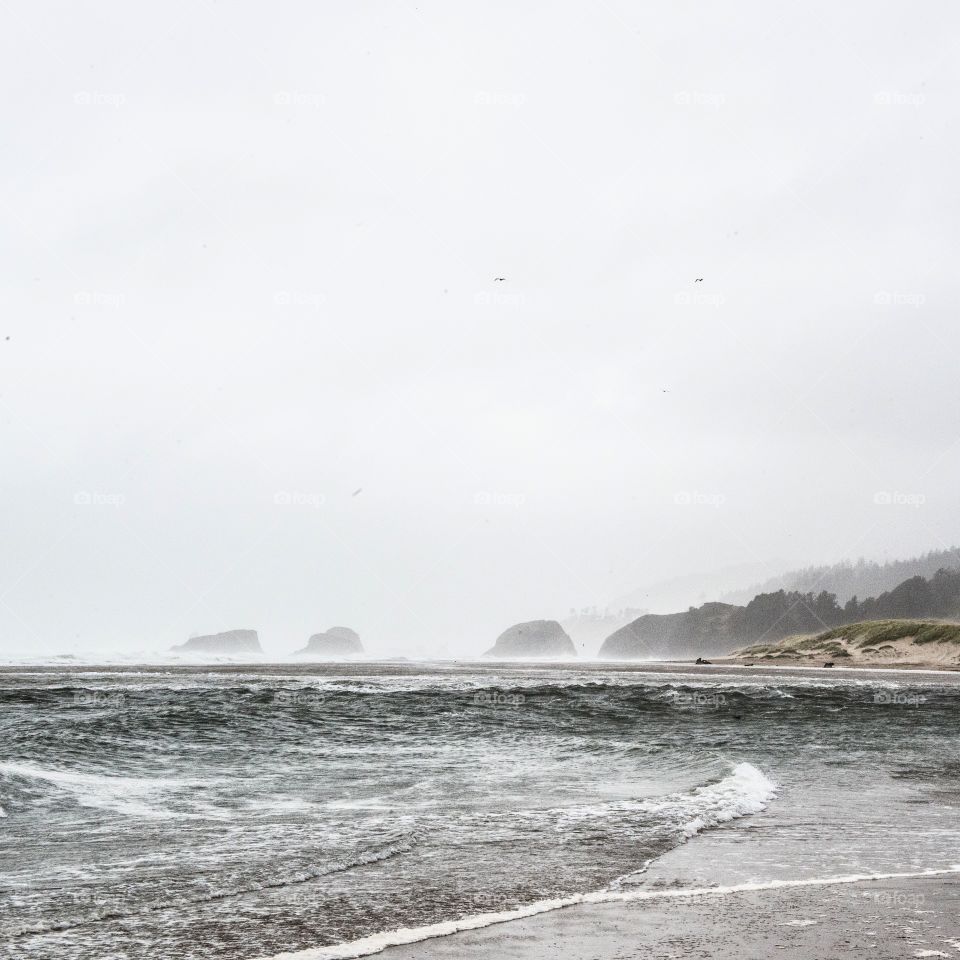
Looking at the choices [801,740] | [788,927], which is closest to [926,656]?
[801,740]

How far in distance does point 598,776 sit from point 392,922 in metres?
10.4

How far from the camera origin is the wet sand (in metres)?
6.25

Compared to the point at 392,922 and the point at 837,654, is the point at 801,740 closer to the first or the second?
the point at 392,922

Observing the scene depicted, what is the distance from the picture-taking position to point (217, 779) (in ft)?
54.2

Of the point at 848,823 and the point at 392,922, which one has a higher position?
the point at 392,922
